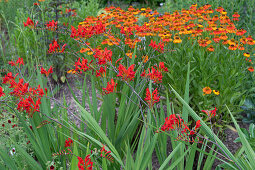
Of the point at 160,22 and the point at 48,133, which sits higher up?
the point at 160,22

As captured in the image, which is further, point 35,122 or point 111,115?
point 111,115

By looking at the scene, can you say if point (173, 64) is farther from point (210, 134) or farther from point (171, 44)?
point (210, 134)

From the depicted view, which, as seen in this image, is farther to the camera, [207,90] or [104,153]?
[207,90]

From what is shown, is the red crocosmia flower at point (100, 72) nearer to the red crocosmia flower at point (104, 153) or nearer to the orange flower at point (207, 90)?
the red crocosmia flower at point (104, 153)

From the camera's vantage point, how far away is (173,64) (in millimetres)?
2562

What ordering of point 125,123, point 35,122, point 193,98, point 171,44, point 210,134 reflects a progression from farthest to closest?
point 171,44 < point 193,98 < point 125,123 < point 35,122 < point 210,134

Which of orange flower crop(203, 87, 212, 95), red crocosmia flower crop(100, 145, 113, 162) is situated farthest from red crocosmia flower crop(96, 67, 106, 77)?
orange flower crop(203, 87, 212, 95)

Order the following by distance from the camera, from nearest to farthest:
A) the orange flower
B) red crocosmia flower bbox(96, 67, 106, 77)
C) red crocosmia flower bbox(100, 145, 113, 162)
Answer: red crocosmia flower bbox(100, 145, 113, 162)
red crocosmia flower bbox(96, 67, 106, 77)
the orange flower

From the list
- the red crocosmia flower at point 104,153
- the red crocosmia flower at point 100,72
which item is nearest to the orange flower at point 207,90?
the red crocosmia flower at point 100,72

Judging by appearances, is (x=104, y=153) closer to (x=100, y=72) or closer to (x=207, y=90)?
(x=100, y=72)

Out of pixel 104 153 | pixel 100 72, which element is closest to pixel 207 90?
pixel 100 72

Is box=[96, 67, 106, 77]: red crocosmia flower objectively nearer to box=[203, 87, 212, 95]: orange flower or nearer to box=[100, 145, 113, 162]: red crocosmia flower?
box=[100, 145, 113, 162]: red crocosmia flower

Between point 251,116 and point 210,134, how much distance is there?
198 cm

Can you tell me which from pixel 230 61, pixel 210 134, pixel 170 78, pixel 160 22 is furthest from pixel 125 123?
pixel 160 22
